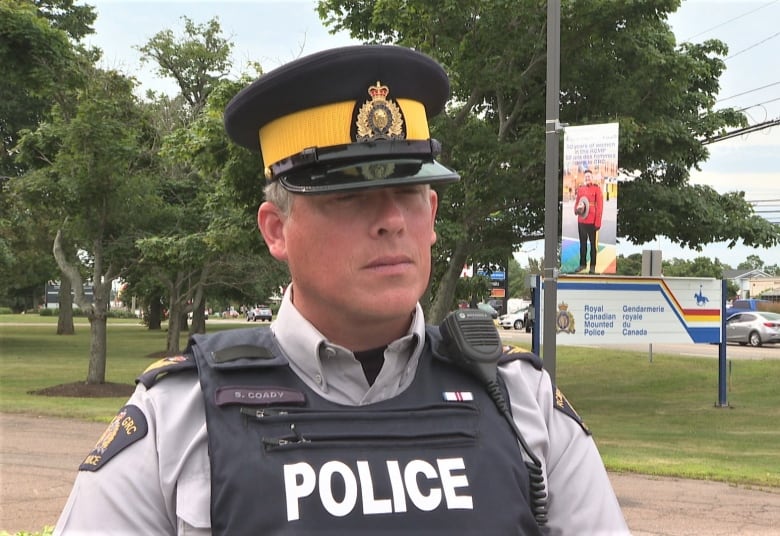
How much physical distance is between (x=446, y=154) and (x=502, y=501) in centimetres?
1244

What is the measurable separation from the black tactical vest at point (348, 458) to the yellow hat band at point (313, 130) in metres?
0.40

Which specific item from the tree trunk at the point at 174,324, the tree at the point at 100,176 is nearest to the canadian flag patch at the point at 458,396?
the tree at the point at 100,176

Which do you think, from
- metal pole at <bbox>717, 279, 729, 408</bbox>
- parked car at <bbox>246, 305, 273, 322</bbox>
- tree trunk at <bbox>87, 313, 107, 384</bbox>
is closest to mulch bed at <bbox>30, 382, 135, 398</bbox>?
tree trunk at <bbox>87, 313, 107, 384</bbox>

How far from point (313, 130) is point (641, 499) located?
21.5 feet

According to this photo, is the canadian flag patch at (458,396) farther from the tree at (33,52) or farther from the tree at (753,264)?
the tree at (753,264)

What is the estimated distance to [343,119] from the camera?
170 centimetres

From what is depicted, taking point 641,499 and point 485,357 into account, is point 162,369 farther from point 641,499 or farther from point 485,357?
point 641,499

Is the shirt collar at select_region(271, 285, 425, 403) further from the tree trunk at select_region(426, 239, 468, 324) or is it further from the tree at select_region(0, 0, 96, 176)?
the tree trunk at select_region(426, 239, 468, 324)

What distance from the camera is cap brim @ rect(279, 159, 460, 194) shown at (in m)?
1.57

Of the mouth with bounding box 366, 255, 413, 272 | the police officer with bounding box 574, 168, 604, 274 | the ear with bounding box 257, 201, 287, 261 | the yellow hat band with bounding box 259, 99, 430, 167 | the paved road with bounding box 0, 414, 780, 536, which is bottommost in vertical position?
the paved road with bounding box 0, 414, 780, 536

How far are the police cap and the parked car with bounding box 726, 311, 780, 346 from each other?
32.1 m

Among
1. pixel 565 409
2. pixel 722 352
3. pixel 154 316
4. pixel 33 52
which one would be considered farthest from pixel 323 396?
pixel 154 316

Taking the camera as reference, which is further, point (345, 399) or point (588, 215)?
point (588, 215)

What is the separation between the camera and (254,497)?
139 cm
